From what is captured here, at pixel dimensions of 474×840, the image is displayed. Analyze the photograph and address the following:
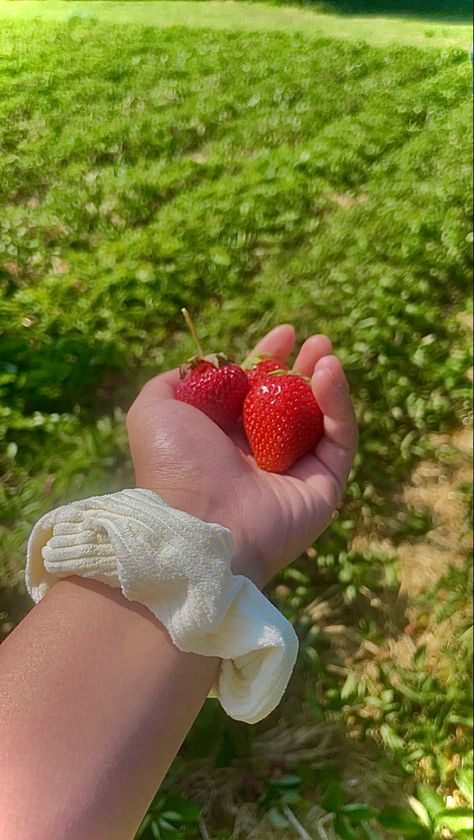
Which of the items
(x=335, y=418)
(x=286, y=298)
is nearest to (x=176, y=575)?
(x=335, y=418)

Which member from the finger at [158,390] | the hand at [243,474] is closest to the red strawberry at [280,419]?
the hand at [243,474]

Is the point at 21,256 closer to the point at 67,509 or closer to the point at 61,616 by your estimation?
the point at 67,509

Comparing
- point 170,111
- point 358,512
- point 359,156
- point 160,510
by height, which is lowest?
point 358,512

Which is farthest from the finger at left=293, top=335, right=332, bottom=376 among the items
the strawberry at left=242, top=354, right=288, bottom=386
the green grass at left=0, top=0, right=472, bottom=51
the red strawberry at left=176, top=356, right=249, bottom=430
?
the green grass at left=0, top=0, right=472, bottom=51

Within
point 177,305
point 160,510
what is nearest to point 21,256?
point 160,510

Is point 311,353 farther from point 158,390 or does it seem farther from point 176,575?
point 176,575
